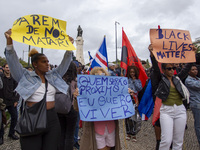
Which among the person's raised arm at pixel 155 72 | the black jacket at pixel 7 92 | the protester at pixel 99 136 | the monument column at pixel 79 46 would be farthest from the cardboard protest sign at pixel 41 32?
the monument column at pixel 79 46

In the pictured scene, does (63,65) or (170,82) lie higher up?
(63,65)

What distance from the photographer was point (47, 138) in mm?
2072

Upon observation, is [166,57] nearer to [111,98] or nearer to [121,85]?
[121,85]

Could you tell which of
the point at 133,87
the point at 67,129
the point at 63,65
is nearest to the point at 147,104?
the point at 133,87

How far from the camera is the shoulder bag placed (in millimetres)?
1865

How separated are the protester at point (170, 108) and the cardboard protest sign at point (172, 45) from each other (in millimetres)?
154

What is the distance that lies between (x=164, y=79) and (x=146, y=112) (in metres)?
1.31

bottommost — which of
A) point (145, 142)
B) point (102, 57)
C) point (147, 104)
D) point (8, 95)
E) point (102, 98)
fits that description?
point (145, 142)

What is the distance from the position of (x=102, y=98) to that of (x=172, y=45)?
1.65 meters

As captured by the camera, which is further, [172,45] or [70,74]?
[70,74]

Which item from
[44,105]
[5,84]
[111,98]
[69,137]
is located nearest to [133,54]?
[111,98]

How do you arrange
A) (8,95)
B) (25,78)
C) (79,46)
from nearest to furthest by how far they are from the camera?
(25,78), (8,95), (79,46)

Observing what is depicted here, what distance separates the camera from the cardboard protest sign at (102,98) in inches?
90.3

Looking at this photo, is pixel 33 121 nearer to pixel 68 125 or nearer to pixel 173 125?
pixel 68 125
